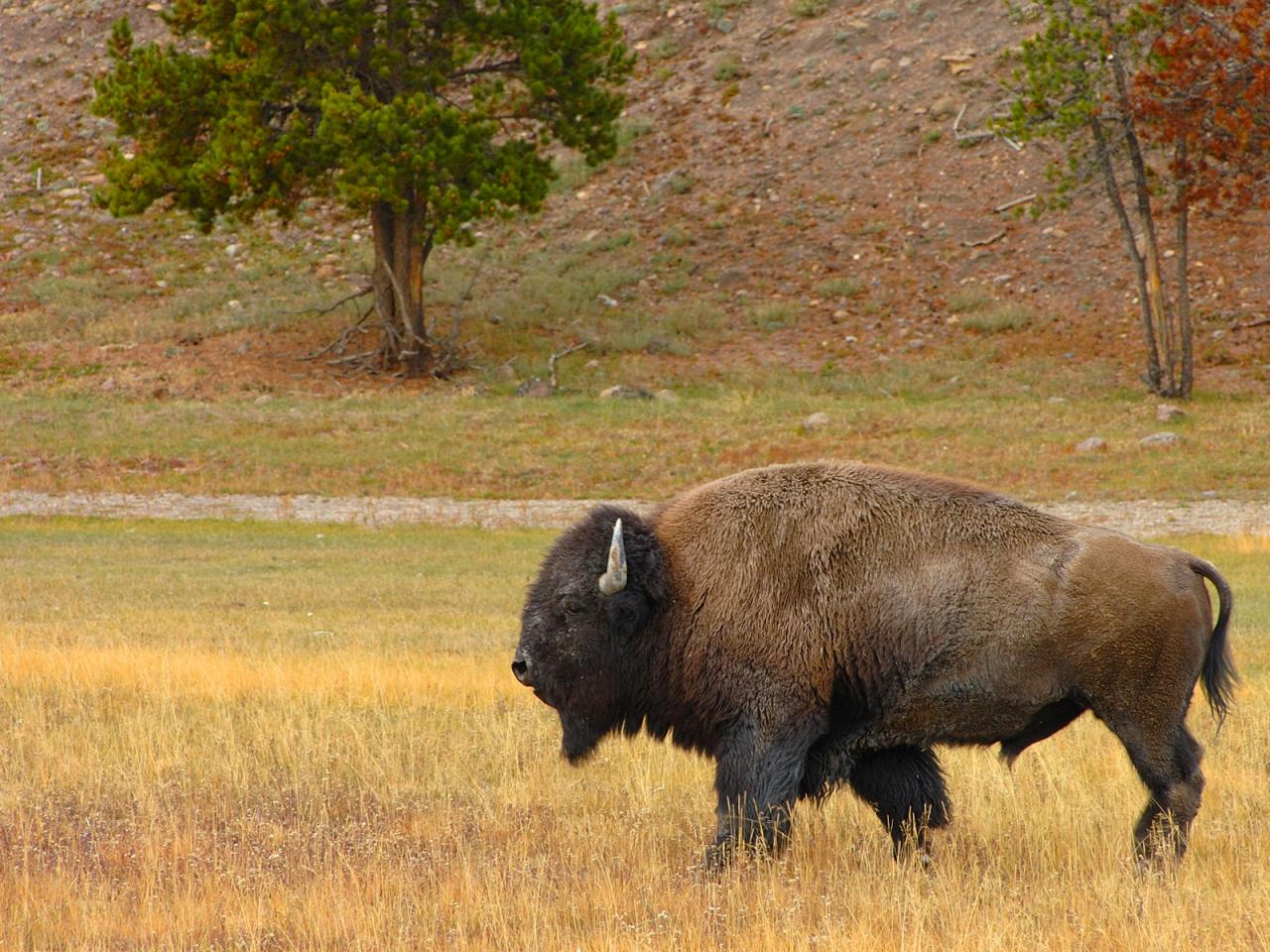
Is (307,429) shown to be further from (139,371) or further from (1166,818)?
(1166,818)

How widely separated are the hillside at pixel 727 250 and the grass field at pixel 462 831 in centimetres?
2422

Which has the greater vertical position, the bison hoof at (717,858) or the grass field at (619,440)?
the bison hoof at (717,858)

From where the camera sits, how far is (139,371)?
117 feet

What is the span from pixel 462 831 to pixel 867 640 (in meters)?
2.15

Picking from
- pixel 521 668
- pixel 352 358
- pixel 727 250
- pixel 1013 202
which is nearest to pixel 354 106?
pixel 352 358

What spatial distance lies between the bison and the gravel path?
53.1 ft

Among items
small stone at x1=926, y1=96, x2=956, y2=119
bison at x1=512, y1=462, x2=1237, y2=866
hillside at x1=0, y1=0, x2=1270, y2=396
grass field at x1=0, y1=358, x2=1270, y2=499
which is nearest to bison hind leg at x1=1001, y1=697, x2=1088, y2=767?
bison at x1=512, y1=462, x2=1237, y2=866

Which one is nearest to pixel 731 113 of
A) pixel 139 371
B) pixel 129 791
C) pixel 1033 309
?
pixel 1033 309

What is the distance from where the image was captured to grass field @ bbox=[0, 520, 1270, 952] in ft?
18.7

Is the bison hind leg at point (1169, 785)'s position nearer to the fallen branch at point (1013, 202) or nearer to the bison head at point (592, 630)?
the bison head at point (592, 630)

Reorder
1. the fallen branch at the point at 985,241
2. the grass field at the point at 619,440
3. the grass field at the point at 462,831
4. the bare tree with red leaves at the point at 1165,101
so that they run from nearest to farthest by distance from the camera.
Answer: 1. the grass field at the point at 462,831
2. the grass field at the point at 619,440
3. the bare tree with red leaves at the point at 1165,101
4. the fallen branch at the point at 985,241

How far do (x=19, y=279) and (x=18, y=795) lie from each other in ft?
126

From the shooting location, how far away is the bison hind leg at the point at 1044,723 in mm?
6660

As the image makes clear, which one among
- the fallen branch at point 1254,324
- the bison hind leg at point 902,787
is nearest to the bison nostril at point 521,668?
the bison hind leg at point 902,787
